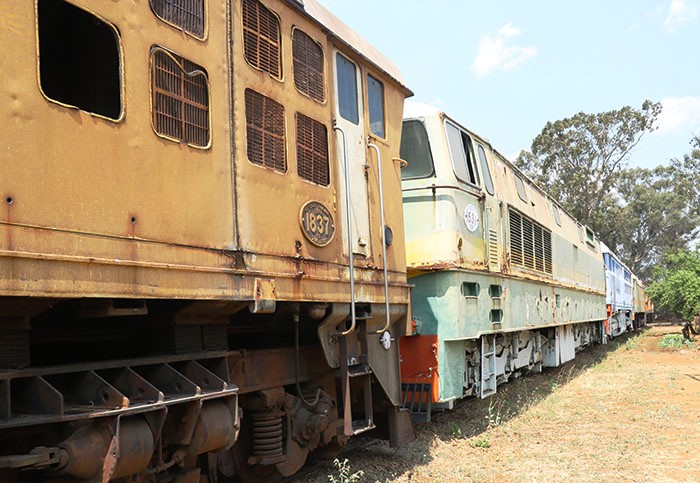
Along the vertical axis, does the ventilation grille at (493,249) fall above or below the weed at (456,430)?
A: above

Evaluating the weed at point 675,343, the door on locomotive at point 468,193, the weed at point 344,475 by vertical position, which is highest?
the door on locomotive at point 468,193

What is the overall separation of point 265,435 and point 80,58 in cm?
304

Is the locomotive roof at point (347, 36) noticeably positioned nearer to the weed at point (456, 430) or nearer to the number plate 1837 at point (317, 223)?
the number plate 1837 at point (317, 223)

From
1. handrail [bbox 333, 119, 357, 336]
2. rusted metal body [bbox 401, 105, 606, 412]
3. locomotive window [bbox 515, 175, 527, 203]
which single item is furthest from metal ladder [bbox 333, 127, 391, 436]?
locomotive window [bbox 515, 175, 527, 203]

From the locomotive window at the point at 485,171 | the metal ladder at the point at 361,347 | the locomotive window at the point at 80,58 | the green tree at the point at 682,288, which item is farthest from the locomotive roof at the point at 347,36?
the green tree at the point at 682,288

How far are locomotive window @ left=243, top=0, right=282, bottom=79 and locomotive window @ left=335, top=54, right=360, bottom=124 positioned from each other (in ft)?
3.20

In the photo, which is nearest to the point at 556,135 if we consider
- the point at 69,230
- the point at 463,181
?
the point at 463,181

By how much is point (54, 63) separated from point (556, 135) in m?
44.1

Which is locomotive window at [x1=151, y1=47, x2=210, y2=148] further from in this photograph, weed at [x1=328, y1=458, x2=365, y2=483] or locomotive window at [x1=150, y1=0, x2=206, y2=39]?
A: weed at [x1=328, y1=458, x2=365, y2=483]

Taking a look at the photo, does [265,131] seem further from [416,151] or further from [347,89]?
[416,151]

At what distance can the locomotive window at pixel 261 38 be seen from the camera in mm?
4742

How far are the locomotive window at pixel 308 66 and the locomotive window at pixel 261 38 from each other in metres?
0.26

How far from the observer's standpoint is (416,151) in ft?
27.8

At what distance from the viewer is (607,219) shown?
150 feet
